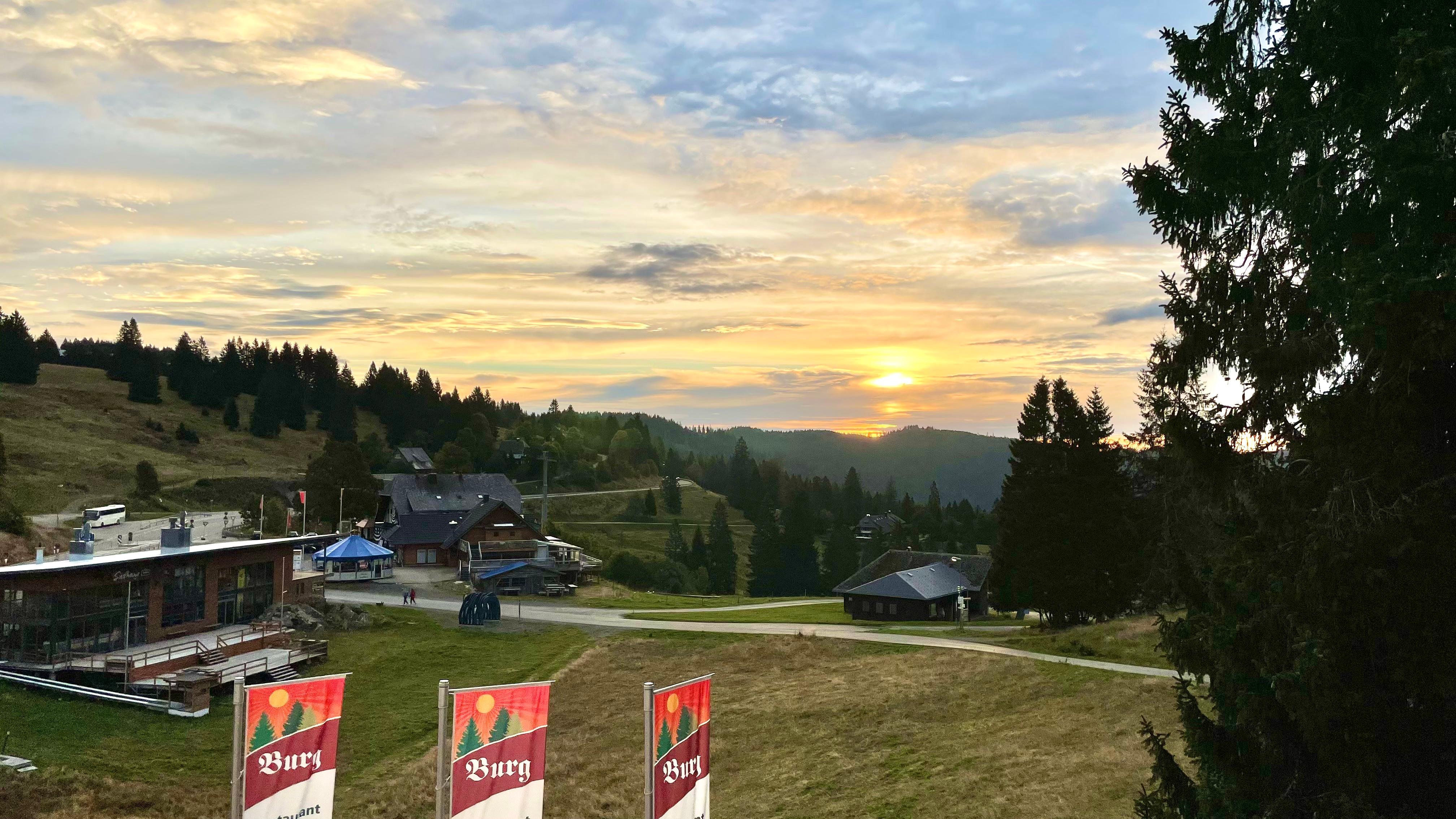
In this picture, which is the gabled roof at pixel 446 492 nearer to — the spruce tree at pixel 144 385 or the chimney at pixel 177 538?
the chimney at pixel 177 538

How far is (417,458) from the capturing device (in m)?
129

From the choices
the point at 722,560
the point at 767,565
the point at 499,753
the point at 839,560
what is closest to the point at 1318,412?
the point at 499,753

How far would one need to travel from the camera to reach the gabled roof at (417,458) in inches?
4882

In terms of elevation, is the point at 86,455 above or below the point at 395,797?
above

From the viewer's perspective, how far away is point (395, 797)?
80.9ft

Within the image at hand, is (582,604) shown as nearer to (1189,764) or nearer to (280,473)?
(1189,764)

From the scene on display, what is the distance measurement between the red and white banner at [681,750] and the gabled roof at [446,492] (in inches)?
2811

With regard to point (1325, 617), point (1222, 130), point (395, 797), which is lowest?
point (395, 797)

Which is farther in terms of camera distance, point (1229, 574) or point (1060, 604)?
point (1060, 604)

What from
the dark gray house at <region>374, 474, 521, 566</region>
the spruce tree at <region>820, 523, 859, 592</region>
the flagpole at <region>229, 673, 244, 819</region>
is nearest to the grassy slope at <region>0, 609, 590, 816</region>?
the flagpole at <region>229, 673, 244, 819</region>

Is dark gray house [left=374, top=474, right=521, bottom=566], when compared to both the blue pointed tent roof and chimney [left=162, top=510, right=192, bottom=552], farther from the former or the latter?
chimney [left=162, top=510, right=192, bottom=552]

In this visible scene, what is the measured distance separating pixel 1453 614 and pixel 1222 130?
652 cm

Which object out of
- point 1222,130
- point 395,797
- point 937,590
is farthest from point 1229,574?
point 937,590

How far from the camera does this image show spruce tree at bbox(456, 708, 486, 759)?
12211 millimetres
